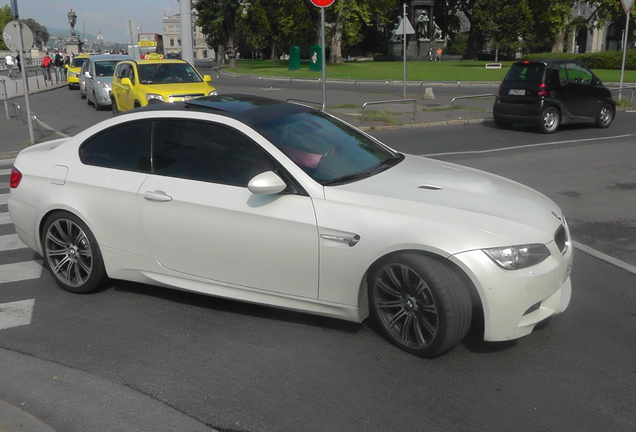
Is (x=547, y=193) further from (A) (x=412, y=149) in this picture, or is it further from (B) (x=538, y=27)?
(B) (x=538, y=27)

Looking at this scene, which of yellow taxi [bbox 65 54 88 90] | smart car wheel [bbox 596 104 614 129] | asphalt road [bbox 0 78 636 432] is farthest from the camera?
yellow taxi [bbox 65 54 88 90]

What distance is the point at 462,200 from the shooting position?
4438 millimetres

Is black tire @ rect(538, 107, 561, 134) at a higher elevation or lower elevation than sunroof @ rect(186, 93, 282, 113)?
lower

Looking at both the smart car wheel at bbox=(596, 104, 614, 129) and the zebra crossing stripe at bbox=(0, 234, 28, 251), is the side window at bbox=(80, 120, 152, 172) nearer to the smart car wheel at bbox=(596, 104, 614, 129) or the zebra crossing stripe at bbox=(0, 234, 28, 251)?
the zebra crossing stripe at bbox=(0, 234, 28, 251)

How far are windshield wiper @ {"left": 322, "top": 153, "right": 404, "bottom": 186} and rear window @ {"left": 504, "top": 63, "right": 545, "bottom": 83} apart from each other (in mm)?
11996

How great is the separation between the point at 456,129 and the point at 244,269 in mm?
14050

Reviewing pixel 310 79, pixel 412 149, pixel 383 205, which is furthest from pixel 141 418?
pixel 310 79

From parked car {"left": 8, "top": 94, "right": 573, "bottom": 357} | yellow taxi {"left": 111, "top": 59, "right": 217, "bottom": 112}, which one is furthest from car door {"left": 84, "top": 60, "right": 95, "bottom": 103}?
parked car {"left": 8, "top": 94, "right": 573, "bottom": 357}

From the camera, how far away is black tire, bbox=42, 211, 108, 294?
5.40 meters

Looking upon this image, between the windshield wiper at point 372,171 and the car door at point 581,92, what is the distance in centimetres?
1260

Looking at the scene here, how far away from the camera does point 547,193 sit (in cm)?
927

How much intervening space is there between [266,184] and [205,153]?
2.70ft

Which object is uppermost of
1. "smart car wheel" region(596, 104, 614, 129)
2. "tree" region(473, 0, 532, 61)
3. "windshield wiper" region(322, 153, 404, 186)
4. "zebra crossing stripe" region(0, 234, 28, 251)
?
"tree" region(473, 0, 532, 61)

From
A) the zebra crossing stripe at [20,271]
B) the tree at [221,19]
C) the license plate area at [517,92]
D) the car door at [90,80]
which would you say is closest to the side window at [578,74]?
the license plate area at [517,92]
